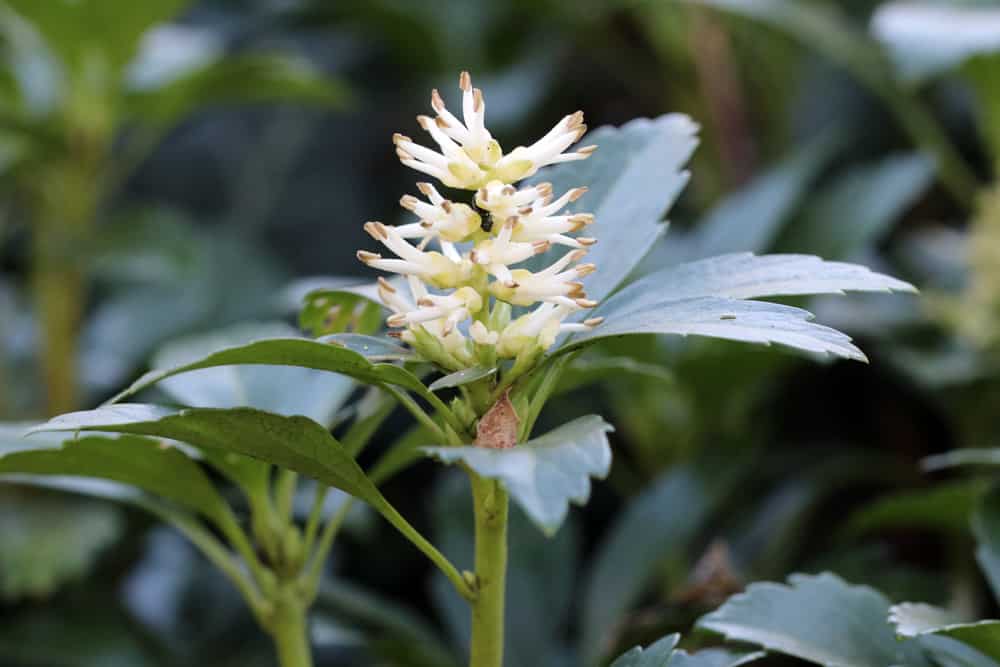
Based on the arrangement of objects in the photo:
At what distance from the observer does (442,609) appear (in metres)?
0.79

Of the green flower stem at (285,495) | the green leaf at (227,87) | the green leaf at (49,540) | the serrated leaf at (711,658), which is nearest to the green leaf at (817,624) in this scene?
the serrated leaf at (711,658)

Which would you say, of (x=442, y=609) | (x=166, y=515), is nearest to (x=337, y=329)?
(x=166, y=515)

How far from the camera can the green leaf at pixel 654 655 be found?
0.44 m

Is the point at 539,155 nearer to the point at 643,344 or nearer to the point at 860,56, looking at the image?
the point at 643,344

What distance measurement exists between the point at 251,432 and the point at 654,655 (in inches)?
7.4

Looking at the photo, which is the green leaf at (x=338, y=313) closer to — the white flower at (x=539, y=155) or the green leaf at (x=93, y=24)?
the white flower at (x=539, y=155)

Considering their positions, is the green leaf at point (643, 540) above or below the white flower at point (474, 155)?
below

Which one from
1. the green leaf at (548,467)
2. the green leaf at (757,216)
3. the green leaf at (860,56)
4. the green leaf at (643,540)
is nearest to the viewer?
the green leaf at (548,467)

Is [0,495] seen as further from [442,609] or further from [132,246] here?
[442,609]

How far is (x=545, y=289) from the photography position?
42 cm

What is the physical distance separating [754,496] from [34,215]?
0.73 meters

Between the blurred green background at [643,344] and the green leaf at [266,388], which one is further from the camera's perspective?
the blurred green background at [643,344]

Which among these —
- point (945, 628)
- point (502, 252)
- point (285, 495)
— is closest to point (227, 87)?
point (285, 495)

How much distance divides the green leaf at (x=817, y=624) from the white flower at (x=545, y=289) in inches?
6.8
